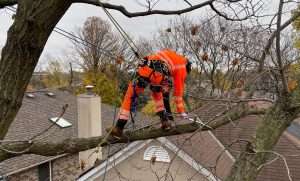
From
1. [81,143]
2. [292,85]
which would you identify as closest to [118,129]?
[81,143]

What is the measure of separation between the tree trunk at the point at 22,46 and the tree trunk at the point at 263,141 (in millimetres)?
1836

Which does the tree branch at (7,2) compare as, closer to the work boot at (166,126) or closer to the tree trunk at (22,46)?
the tree trunk at (22,46)

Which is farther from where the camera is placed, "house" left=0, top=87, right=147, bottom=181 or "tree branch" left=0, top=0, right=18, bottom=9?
"house" left=0, top=87, right=147, bottom=181

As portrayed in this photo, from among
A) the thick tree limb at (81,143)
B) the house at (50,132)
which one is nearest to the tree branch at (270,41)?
the thick tree limb at (81,143)

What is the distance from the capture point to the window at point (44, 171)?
1066cm

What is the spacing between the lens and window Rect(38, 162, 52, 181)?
420 inches

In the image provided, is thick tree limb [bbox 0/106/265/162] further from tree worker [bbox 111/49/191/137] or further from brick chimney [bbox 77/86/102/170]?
brick chimney [bbox 77/86/102/170]

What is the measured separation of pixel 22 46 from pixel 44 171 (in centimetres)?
900

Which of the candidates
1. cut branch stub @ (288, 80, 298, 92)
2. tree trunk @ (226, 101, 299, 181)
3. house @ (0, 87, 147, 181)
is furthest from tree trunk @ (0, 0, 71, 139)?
house @ (0, 87, 147, 181)

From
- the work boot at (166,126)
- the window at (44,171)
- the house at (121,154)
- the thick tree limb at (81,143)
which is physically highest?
the work boot at (166,126)

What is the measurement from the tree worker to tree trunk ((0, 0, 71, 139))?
0.82 meters

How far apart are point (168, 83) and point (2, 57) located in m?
1.38

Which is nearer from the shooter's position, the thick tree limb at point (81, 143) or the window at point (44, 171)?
the thick tree limb at point (81, 143)

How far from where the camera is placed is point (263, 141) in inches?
120
